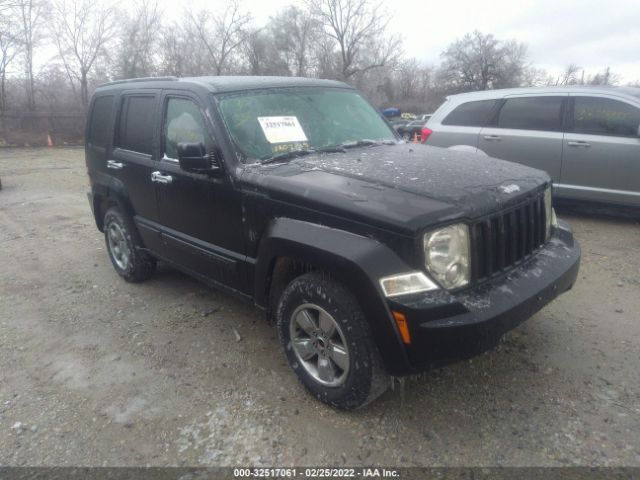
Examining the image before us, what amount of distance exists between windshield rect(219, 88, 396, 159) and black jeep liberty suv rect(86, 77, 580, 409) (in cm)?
1

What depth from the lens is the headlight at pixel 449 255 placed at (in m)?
2.31

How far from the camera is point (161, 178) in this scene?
3.72 metres

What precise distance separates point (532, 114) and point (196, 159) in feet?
16.7

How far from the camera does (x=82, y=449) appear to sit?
254 centimetres

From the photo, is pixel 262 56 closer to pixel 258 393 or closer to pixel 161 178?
pixel 161 178

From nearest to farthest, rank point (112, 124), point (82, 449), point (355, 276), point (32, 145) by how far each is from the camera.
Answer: point (355, 276)
point (82, 449)
point (112, 124)
point (32, 145)

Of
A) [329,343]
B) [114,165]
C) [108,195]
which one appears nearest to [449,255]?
[329,343]

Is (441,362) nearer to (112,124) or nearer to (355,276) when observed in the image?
(355,276)

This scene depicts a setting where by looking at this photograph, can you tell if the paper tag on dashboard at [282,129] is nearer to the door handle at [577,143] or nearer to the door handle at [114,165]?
the door handle at [114,165]

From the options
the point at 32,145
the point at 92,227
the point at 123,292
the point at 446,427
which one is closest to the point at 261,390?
the point at 446,427

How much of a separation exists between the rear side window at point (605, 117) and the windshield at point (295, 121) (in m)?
3.35

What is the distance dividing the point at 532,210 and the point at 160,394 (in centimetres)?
256

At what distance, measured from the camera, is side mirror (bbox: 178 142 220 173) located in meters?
3.05

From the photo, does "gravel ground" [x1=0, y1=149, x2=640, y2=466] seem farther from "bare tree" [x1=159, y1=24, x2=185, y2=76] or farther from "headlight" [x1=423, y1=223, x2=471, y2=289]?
"bare tree" [x1=159, y1=24, x2=185, y2=76]
